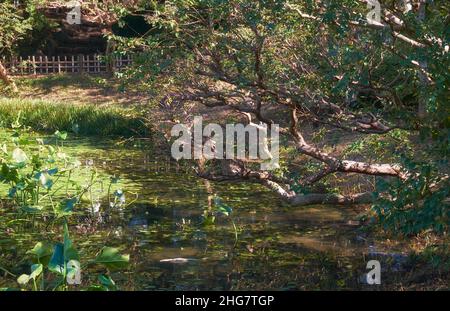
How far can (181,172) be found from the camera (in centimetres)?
1670

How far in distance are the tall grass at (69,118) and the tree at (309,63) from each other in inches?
393

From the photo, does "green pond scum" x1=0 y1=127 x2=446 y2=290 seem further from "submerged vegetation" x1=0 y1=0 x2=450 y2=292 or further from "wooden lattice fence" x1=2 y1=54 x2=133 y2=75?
"wooden lattice fence" x1=2 y1=54 x2=133 y2=75

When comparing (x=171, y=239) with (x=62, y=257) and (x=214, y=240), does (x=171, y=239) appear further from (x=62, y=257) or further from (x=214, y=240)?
(x=62, y=257)

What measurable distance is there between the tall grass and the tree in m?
9.97

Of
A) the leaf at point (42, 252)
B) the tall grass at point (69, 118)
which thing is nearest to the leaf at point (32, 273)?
the leaf at point (42, 252)

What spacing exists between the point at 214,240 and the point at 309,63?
2707mm

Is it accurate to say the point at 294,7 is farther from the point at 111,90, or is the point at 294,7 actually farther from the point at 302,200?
the point at 111,90

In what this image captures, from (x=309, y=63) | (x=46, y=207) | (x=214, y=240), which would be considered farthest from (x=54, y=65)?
(x=309, y=63)

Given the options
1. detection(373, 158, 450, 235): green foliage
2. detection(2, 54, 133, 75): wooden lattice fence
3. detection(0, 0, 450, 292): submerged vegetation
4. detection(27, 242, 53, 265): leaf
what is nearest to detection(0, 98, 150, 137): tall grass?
detection(2, 54, 133, 75): wooden lattice fence

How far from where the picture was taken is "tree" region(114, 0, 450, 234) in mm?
9047

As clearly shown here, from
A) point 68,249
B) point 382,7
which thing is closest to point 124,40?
point 382,7

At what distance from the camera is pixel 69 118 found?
75.7 feet

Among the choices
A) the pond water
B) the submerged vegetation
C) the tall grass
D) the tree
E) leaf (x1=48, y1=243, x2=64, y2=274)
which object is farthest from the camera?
the tall grass

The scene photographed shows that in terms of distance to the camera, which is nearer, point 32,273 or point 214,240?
point 32,273
